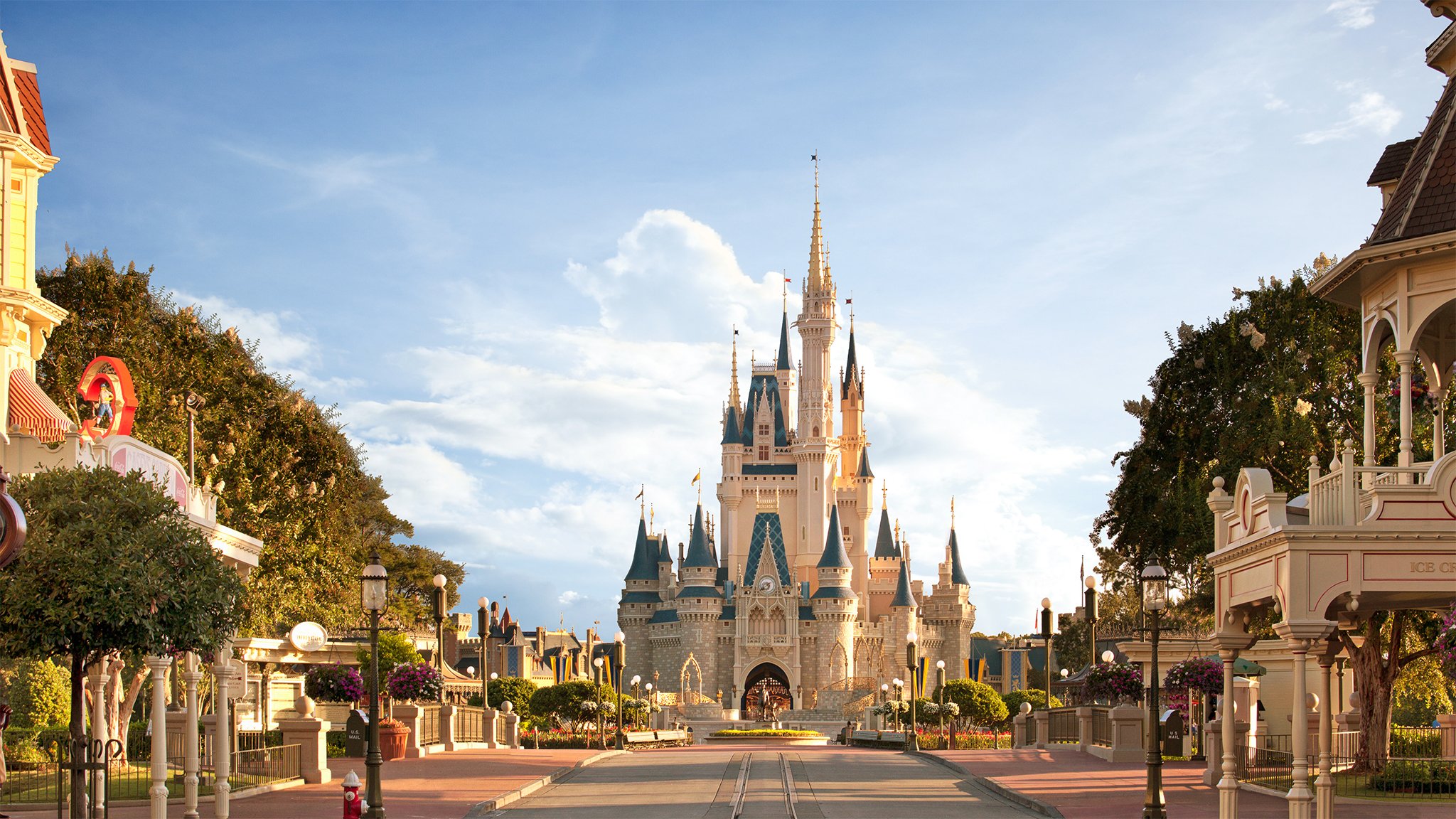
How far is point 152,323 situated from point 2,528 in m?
28.8

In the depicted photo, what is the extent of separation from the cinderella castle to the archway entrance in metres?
0.18

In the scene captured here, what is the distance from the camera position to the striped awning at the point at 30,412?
90.9 ft

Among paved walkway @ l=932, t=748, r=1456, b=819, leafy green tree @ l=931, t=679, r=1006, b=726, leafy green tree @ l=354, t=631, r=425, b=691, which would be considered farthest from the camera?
leafy green tree @ l=931, t=679, r=1006, b=726

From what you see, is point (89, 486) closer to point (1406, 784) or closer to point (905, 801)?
point (905, 801)

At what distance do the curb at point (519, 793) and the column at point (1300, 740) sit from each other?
10995mm

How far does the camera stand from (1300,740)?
17.8 m

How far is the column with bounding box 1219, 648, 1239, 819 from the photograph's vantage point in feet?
63.6

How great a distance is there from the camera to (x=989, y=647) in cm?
15012

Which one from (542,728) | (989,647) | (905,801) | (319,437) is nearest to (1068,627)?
(989,647)

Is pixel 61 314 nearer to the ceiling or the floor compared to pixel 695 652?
nearer to the ceiling

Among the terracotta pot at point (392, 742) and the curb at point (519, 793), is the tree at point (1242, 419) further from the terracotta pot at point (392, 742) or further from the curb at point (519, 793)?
the terracotta pot at point (392, 742)

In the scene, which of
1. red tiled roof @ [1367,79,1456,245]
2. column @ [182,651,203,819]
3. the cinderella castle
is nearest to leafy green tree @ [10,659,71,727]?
column @ [182,651,203,819]

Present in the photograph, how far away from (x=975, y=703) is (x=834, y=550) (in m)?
49.8

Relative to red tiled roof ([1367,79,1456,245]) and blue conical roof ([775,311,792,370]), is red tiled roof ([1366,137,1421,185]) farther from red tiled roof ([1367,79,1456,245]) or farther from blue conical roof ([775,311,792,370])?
blue conical roof ([775,311,792,370])
